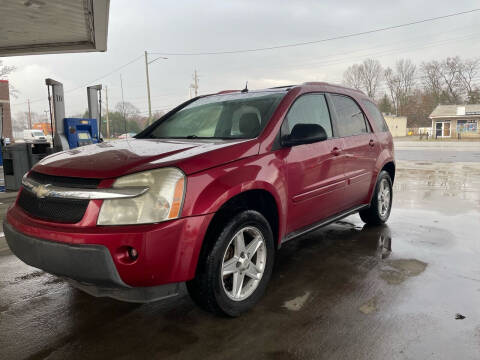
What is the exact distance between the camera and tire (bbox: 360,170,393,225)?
4852 mm

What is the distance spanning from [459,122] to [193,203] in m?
51.9

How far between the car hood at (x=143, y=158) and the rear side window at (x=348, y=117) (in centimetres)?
157

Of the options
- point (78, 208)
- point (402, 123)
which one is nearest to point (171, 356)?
point (78, 208)

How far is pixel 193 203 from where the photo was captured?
2.32m

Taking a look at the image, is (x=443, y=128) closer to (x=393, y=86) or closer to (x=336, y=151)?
(x=393, y=86)

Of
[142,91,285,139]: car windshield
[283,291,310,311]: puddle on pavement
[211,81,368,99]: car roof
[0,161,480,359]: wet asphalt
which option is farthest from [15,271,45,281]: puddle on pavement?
[211,81,368,99]: car roof

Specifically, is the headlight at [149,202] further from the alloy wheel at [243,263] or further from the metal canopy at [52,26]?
the metal canopy at [52,26]

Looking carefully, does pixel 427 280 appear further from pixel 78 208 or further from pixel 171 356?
pixel 78 208

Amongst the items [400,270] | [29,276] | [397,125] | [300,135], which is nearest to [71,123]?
[29,276]

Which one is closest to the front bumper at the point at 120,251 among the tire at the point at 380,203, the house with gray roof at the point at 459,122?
the tire at the point at 380,203

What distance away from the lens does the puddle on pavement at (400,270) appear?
3.38 metres

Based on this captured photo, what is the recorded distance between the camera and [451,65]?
217 feet

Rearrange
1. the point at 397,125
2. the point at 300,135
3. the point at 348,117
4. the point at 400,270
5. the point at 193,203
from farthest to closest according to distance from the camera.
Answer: the point at 397,125
the point at 348,117
the point at 400,270
the point at 300,135
the point at 193,203

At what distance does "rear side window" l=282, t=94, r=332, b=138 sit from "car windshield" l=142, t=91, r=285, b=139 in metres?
0.18
